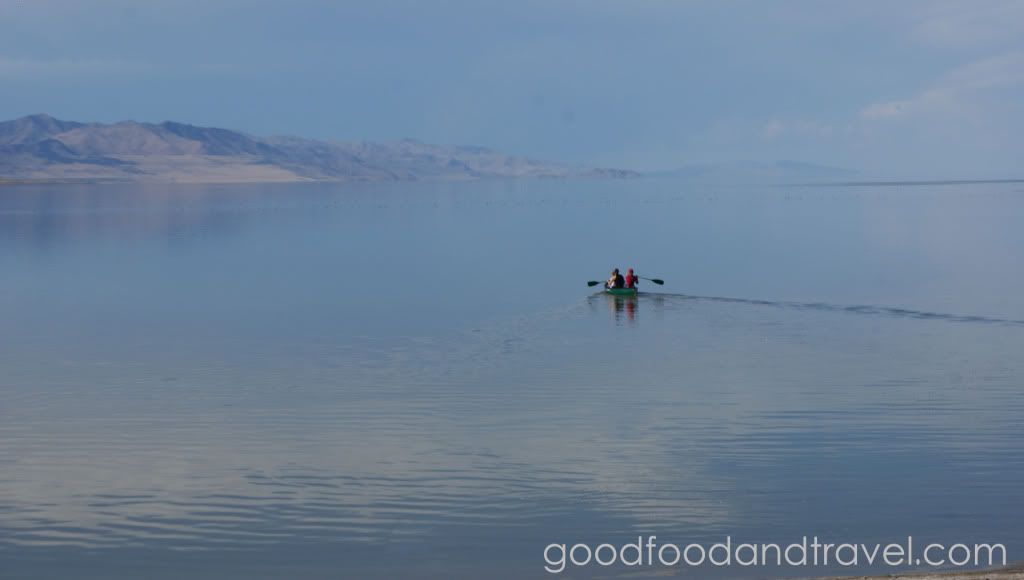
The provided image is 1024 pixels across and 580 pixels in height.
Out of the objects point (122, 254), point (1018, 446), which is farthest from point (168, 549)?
point (122, 254)

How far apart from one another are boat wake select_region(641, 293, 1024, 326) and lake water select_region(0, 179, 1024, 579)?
265 mm

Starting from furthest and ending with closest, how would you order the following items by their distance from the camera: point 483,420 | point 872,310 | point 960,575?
point 872,310, point 483,420, point 960,575

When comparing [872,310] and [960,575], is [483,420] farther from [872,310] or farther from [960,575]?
[872,310]

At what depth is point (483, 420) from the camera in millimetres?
25812

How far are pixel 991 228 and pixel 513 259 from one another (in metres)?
51.4

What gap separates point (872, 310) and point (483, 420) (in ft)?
79.3

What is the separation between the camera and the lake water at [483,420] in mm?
18109

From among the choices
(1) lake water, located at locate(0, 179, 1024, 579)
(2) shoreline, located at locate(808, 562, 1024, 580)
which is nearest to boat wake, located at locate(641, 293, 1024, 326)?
(1) lake water, located at locate(0, 179, 1024, 579)

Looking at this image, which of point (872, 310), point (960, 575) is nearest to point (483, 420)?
point (960, 575)

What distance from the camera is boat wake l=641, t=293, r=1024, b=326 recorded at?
42.2 meters

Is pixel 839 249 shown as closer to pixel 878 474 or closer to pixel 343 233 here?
pixel 343 233

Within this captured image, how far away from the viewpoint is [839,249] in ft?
264

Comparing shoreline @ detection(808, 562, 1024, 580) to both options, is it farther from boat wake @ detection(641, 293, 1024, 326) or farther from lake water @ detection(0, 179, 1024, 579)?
boat wake @ detection(641, 293, 1024, 326)

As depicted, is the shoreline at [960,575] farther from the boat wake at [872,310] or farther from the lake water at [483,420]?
A: the boat wake at [872,310]
